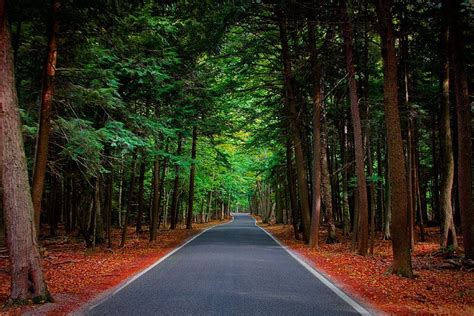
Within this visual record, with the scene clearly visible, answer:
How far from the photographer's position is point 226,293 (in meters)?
7.87

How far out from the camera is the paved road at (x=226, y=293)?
261 inches

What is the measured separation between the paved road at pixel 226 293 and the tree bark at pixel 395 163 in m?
2.33

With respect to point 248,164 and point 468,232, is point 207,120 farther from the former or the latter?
point 248,164

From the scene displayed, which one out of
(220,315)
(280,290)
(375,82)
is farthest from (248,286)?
(375,82)

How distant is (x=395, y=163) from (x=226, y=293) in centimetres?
563

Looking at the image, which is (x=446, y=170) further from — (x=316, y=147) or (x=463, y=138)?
(x=316, y=147)

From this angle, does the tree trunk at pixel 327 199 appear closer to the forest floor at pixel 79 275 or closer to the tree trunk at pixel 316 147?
the tree trunk at pixel 316 147

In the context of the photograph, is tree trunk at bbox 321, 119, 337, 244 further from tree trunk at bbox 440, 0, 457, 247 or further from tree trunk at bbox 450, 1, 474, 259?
tree trunk at bbox 450, 1, 474, 259

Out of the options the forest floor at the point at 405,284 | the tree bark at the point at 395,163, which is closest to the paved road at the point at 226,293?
the forest floor at the point at 405,284

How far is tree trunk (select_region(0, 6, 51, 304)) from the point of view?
23.6 feet

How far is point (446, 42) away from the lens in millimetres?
14969

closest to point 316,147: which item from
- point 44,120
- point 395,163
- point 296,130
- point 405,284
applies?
point 296,130

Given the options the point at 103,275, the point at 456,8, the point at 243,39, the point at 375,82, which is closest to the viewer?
the point at 103,275

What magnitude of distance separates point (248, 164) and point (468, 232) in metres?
40.5
